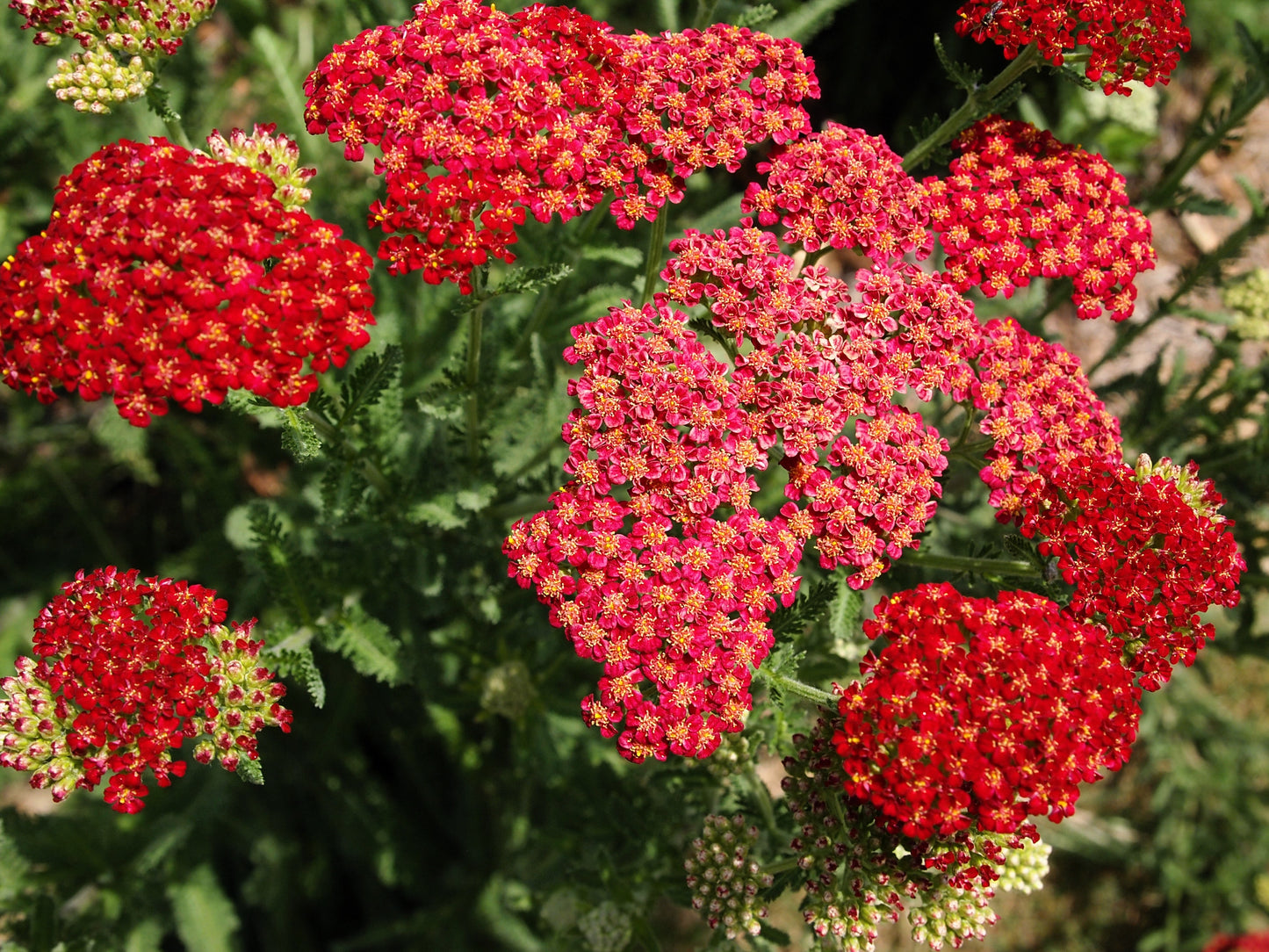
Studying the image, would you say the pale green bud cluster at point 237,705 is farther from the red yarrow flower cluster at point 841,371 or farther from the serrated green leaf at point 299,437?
the red yarrow flower cluster at point 841,371

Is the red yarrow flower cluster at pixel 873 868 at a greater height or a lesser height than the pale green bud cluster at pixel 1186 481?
lesser

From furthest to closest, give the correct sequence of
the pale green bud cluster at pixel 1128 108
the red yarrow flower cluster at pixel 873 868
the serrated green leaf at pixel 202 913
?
the pale green bud cluster at pixel 1128 108
the serrated green leaf at pixel 202 913
the red yarrow flower cluster at pixel 873 868

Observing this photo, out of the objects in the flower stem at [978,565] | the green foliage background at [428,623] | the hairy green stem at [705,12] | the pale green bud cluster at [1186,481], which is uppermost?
the hairy green stem at [705,12]

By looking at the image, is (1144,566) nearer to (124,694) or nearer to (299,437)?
(299,437)

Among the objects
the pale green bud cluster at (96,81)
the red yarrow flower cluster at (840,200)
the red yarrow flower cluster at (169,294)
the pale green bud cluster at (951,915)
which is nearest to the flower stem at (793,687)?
the pale green bud cluster at (951,915)

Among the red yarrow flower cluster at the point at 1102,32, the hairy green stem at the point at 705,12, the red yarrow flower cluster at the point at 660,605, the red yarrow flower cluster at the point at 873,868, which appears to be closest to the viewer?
the red yarrow flower cluster at the point at 660,605

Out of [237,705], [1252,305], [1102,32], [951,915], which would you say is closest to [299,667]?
[237,705]

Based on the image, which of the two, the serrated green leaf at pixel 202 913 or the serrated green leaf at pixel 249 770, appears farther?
the serrated green leaf at pixel 202 913
